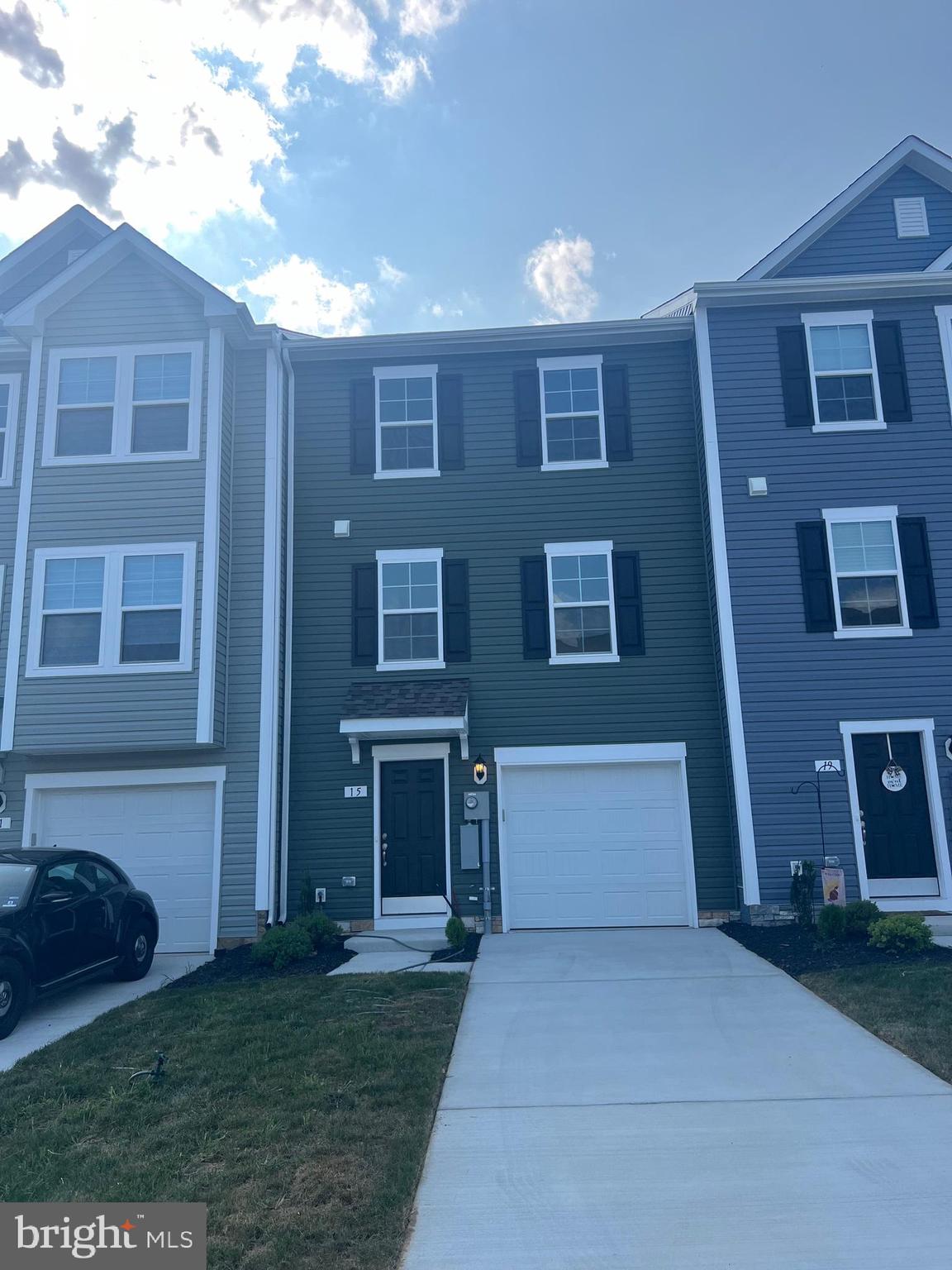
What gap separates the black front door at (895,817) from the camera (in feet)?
35.7

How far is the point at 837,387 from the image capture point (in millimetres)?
12016

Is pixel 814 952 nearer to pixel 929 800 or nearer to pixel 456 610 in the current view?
pixel 929 800

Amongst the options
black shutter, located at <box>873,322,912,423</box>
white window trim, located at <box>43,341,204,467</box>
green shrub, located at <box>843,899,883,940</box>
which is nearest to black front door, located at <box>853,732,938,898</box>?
green shrub, located at <box>843,899,883,940</box>

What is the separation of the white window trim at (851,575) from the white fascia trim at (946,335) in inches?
79.4

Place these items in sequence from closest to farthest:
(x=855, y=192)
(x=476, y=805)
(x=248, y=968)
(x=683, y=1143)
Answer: (x=683, y=1143) → (x=248, y=968) → (x=476, y=805) → (x=855, y=192)

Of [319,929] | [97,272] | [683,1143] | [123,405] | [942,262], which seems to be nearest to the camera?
[683,1143]

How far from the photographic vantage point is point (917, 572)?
11.5m

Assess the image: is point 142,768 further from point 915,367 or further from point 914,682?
point 915,367

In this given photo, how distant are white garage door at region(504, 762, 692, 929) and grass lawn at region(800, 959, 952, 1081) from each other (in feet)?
10.4

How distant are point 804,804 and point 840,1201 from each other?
7.41m

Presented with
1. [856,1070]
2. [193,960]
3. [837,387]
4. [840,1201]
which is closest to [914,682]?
[837,387]

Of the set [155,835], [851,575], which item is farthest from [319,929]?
[851,575]

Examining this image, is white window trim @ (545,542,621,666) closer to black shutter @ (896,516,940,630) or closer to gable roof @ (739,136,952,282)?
black shutter @ (896,516,940,630)

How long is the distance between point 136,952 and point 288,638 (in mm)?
4363
